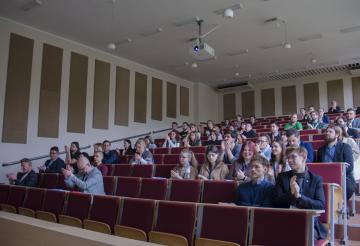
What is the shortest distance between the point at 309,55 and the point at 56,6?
6.14 metres

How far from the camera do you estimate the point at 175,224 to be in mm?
2311

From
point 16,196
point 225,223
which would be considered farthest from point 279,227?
point 16,196

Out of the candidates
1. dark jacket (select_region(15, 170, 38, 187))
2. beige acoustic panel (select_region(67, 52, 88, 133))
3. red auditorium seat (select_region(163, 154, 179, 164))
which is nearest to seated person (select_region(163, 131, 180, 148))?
red auditorium seat (select_region(163, 154, 179, 164))

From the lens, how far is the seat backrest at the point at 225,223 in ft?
6.77

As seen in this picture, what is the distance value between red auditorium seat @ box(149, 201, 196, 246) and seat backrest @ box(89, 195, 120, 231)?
466 millimetres

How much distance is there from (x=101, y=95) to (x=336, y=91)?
7.08 meters

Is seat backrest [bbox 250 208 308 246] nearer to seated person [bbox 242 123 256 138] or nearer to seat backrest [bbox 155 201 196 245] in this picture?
Result: seat backrest [bbox 155 201 196 245]

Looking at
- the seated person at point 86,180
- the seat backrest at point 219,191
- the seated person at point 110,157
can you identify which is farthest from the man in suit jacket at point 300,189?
the seated person at point 110,157

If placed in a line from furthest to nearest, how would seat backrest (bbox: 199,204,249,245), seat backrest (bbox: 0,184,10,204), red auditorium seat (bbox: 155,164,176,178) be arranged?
red auditorium seat (bbox: 155,164,176,178) → seat backrest (bbox: 0,184,10,204) → seat backrest (bbox: 199,204,249,245)

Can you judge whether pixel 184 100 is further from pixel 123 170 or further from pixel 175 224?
pixel 175 224

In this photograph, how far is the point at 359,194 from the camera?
12.6ft

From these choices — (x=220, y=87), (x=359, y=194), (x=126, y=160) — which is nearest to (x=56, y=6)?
(x=126, y=160)

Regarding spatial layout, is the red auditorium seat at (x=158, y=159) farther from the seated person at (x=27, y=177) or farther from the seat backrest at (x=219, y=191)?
the seat backrest at (x=219, y=191)

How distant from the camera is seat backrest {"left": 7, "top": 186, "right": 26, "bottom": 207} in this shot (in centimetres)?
380
